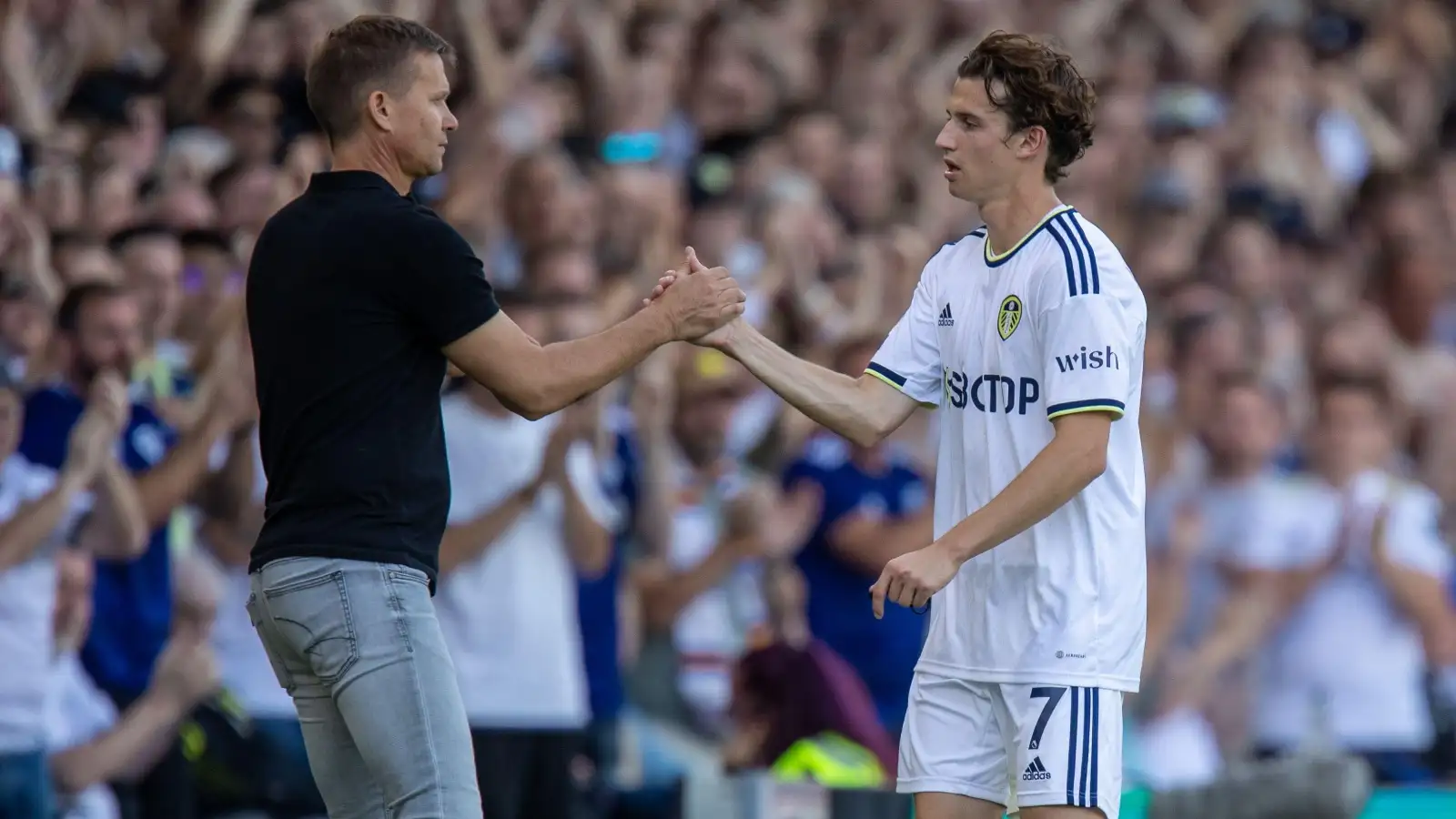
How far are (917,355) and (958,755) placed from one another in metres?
1.08

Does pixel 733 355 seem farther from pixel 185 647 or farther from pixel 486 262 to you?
pixel 486 262

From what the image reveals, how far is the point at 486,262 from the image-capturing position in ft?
31.4

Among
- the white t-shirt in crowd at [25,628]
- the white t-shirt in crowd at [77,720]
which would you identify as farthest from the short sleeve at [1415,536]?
the white t-shirt in crowd at [25,628]

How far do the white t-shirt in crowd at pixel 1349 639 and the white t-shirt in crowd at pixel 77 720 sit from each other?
17.9ft

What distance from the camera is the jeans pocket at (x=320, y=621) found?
4.61 meters

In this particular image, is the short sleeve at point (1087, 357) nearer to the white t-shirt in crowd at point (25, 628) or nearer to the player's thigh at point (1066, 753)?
the player's thigh at point (1066, 753)

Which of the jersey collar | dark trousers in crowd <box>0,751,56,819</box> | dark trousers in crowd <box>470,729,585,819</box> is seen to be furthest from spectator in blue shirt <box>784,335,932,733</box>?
the jersey collar

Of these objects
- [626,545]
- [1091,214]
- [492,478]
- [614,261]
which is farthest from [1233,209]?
[492,478]

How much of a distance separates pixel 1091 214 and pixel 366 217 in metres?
8.25

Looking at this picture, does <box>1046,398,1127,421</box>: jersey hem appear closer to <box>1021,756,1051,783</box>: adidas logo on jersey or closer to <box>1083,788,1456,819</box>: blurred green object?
<box>1021,756,1051,783</box>: adidas logo on jersey

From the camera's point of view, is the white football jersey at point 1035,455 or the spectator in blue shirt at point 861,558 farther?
the spectator in blue shirt at point 861,558

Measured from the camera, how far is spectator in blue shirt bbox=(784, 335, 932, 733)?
8.98 meters

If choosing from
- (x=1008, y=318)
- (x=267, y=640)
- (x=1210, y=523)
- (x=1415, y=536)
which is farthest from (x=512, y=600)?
(x=1415, y=536)

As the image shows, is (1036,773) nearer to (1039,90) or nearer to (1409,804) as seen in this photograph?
(1039,90)
